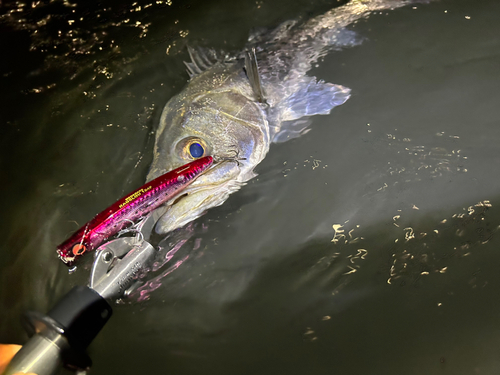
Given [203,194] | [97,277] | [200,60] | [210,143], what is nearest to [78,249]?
[97,277]

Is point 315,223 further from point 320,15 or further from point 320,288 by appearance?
point 320,15

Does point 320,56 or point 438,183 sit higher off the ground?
point 320,56

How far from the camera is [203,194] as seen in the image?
888 mm

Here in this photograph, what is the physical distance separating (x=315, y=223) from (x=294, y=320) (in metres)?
0.28

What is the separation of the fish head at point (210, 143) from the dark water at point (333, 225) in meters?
0.07

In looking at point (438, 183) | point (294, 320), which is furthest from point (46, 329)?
point (438, 183)

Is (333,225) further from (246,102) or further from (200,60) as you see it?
(200,60)

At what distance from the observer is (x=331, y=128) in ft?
3.23

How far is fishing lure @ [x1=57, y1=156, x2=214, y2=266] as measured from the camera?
0.74 m

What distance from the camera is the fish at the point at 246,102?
941mm

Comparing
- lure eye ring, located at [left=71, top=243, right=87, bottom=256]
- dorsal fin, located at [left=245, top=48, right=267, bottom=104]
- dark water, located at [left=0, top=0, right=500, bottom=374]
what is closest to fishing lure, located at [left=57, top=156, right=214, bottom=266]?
lure eye ring, located at [left=71, top=243, right=87, bottom=256]

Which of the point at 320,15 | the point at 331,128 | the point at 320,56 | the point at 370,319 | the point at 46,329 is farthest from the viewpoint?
the point at 320,15

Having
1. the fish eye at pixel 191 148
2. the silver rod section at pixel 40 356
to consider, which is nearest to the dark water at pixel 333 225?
the fish eye at pixel 191 148

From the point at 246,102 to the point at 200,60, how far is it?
0.97 ft
